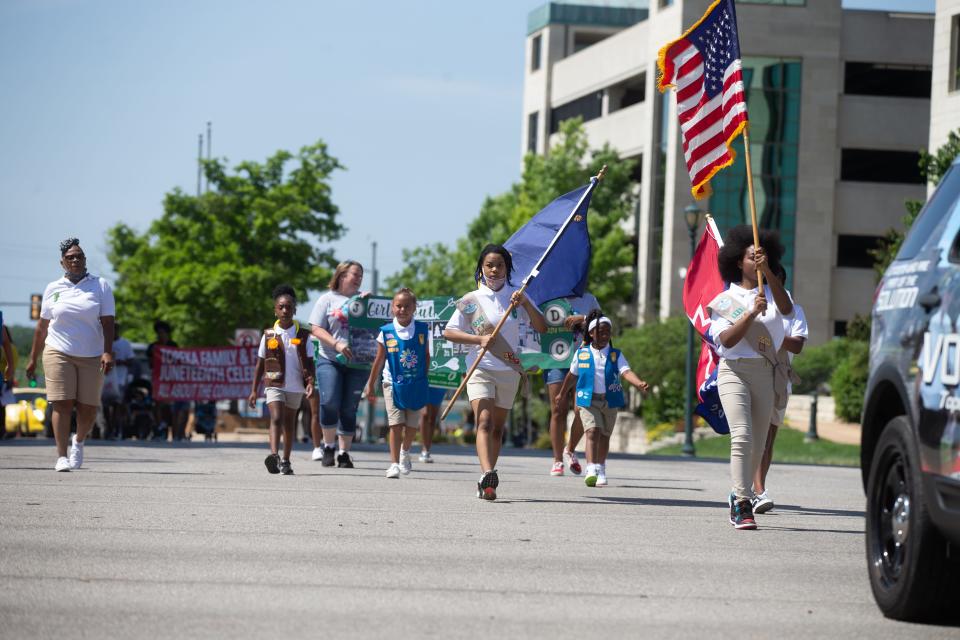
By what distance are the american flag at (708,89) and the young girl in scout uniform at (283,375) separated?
4249 mm

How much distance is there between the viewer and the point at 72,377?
1548 centimetres

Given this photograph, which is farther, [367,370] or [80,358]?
[367,370]

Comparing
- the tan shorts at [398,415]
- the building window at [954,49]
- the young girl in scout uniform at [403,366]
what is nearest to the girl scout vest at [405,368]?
the young girl in scout uniform at [403,366]

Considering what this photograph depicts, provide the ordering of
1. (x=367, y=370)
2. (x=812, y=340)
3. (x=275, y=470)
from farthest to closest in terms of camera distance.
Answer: (x=812, y=340), (x=367, y=370), (x=275, y=470)

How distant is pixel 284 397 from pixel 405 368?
1.37 m

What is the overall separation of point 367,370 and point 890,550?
1121cm

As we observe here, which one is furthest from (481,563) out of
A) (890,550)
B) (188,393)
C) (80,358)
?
(188,393)

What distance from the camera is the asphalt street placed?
6984mm

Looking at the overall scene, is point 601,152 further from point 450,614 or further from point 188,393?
point 450,614

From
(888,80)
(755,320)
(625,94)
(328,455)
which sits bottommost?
(328,455)

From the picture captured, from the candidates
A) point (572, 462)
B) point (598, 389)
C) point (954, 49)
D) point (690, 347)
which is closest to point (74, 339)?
point (598, 389)

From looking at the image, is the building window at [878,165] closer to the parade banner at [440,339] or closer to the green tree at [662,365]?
the green tree at [662,365]

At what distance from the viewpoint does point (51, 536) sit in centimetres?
967

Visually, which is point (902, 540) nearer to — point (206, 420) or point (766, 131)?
point (206, 420)
